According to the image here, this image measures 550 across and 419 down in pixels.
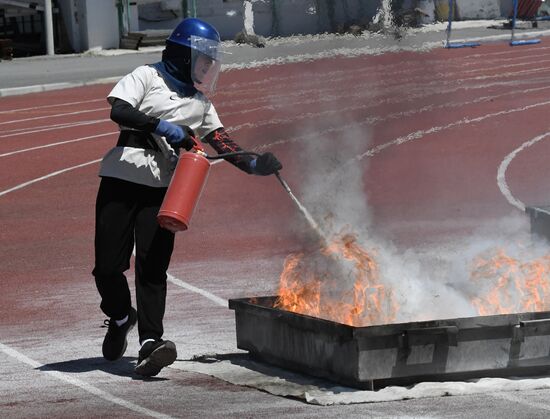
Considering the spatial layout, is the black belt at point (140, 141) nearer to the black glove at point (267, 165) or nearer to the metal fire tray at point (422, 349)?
the black glove at point (267, 165)

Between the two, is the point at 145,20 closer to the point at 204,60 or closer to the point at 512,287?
the point at 204,60

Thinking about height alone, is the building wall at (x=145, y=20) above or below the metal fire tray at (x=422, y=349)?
below

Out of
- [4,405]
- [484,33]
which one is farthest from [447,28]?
[4,405]

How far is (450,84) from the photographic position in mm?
28531

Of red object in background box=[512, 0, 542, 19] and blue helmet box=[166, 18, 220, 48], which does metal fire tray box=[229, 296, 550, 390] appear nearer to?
blue helmet box=[166, 18, 220, 48]

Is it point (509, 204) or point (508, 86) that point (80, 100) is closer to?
point (508, 86)

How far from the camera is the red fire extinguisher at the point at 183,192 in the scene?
26.4 ft

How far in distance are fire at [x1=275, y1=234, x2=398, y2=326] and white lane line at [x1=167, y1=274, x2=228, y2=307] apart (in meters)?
1.79

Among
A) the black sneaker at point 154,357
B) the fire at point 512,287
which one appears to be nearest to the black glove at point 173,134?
the black sneaker at point 154,357

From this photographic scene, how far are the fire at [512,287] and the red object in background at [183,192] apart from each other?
1.88m

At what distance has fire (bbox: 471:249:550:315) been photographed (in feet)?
28.6

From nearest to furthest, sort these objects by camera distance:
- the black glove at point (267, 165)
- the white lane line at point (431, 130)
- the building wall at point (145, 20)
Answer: the black glove at point (267, 165) < the white lane line at point (431, 130) < the building wall at point (145, 20)

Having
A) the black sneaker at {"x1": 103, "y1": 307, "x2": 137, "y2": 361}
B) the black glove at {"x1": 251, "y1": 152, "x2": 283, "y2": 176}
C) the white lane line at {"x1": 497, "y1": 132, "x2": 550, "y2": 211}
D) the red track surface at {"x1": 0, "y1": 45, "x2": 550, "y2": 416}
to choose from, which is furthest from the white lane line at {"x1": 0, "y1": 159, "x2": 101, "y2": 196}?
the black glove at {"x1": 251, "y1": 152, "x2": 283, "y2": 176}

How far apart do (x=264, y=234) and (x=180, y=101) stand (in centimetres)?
589
